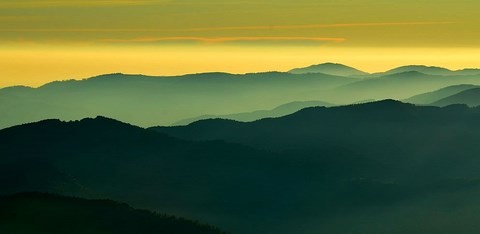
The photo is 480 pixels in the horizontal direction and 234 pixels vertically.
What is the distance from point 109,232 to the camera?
7805 inches

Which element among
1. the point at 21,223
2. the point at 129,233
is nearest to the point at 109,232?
the point at 129,233

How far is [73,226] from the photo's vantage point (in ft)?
653

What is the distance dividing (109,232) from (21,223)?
1834 centimetres

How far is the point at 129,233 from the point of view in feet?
656

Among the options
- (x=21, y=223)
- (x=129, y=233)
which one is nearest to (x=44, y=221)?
(x=21, y=223)

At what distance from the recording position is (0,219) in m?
193

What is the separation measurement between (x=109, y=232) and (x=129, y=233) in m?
4.38

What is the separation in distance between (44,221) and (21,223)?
6070mm

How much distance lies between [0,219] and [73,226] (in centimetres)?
1540

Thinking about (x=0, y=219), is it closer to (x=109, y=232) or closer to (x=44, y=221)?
(x=44, y=221)

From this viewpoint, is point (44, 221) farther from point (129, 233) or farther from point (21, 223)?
point (129, 233)

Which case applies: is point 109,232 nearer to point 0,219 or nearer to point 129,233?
point 129,233

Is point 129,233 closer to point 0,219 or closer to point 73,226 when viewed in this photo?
point 73,226

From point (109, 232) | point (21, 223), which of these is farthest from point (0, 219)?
point (109, 232)
